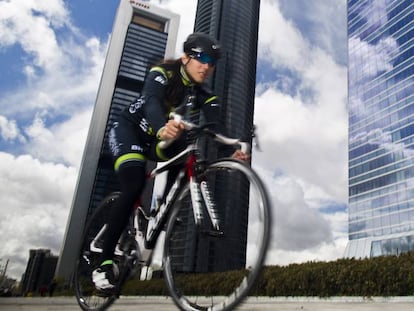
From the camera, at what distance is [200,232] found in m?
2.70

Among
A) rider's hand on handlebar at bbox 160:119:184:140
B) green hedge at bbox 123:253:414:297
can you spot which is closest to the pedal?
rider's hand on handlebar at bbox 160:119:184:140

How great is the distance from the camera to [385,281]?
10.4 meters

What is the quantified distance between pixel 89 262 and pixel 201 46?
117 inches

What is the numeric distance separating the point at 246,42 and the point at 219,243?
33.7ft

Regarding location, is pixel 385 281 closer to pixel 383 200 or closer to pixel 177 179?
pixel 177 179

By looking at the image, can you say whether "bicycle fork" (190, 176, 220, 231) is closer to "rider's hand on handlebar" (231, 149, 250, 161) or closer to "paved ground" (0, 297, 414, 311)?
"rider's hand on handlebar" (231, 149, 250, 161)

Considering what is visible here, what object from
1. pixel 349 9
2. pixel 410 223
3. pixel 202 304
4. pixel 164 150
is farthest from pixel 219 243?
pixel 349 9

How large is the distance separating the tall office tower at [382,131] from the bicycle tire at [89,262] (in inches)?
2695

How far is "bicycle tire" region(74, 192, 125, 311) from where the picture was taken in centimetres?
393

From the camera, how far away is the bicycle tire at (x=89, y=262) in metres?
3.93

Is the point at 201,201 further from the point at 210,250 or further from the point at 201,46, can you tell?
the point at 201,46

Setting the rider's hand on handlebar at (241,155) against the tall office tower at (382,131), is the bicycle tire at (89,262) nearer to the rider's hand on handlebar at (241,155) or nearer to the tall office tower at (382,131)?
the rider's hand on handlebar at (241,155)

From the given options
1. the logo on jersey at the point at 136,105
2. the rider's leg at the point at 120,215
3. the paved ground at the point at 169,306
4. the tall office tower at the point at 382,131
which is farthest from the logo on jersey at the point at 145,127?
the tall office tower at the point at 382,131

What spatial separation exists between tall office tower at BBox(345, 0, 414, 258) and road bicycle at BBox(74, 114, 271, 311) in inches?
2710
